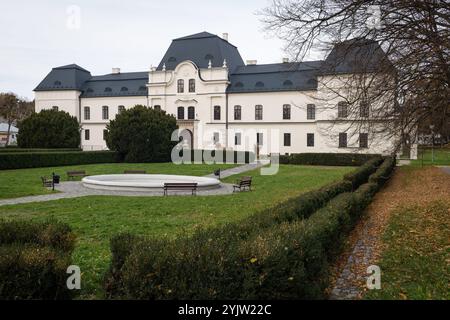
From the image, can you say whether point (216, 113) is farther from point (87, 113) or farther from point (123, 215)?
point (123, 215)

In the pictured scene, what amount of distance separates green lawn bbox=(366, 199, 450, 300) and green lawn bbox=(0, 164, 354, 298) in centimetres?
419

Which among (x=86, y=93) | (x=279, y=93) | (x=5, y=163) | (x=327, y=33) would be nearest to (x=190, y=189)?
(x=327, y=33)

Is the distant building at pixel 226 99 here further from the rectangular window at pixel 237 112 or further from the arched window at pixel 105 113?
the arched window at pixel 105 113

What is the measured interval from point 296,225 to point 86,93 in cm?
5575

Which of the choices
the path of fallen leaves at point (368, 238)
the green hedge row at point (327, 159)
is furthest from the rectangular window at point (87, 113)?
the path of fallen leaves at point (368, 238)

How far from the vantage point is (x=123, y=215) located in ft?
37.8

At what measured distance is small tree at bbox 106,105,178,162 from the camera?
35.9 metres

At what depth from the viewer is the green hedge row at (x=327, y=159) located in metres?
35.7

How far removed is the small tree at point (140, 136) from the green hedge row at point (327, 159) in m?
12.2

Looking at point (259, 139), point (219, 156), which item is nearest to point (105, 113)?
point (259, 139)

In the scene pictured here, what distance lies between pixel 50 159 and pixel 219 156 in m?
15.8
